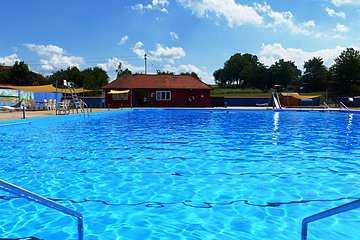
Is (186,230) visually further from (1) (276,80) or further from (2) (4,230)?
(1) (276,80)

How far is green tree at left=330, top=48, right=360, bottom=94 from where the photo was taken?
44219 millimetres

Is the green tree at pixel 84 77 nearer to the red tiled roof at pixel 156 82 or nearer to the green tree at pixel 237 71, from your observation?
the red tiled roof at pixel 156 82

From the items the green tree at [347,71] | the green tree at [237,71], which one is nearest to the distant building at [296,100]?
the green tree at [347,71]

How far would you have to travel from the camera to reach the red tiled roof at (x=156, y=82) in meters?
35.2

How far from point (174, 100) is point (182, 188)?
30.5 m

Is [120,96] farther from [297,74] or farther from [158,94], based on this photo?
[297,74]

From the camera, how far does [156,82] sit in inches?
1439

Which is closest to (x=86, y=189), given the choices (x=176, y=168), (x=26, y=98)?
(x=176, y=168)

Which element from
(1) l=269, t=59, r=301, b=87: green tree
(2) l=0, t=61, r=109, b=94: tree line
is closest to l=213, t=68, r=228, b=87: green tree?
(1) l=269, t=59, r=301, b=87: green tree

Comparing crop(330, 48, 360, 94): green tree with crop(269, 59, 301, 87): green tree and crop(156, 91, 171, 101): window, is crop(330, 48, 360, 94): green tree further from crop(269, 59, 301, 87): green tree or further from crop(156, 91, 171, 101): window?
crop(156, 91, 171, 101): window

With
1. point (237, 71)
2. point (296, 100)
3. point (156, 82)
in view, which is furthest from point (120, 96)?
point (237, 71)

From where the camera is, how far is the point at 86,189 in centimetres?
509

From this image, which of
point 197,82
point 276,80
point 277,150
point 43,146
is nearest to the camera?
point 277,150

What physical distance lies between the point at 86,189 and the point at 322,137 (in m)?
9.23
